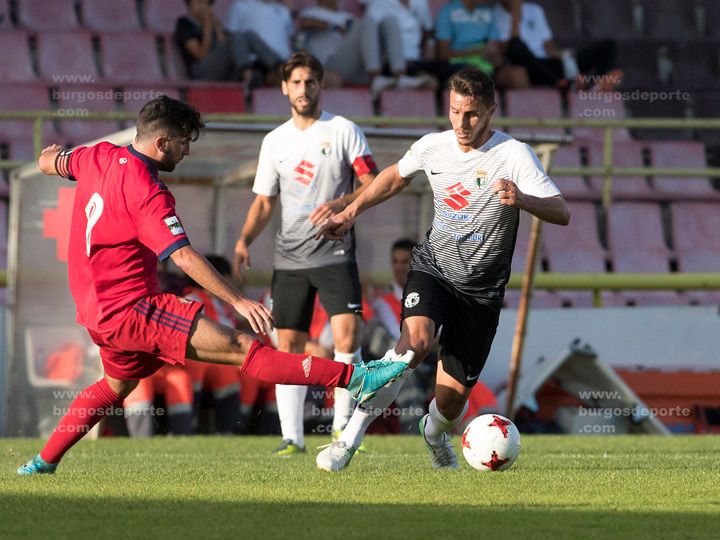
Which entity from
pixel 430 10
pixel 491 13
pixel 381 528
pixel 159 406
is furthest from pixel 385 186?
pixel 430 10

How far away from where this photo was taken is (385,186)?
7020 millimetres

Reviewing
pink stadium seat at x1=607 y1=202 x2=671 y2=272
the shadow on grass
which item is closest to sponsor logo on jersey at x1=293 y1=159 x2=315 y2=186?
the shadow on grass

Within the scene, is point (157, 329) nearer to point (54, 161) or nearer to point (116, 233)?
point (116, 233)

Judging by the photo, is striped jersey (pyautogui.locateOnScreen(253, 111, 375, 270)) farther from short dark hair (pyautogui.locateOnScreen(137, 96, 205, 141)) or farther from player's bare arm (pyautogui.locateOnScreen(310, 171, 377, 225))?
short dark hair (pyautogui.locateOnScreen(137, 96, 205, 141))

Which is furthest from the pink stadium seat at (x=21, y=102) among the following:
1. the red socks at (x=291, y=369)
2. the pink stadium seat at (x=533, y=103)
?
the red socks at (x=291, y=369)

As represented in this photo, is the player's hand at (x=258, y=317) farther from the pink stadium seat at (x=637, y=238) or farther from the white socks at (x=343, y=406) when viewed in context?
the pink stadium seat at (x=637, y=238)

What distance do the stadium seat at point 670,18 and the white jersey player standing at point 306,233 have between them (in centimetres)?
1064

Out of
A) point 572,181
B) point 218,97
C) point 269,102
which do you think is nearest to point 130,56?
point 218,97

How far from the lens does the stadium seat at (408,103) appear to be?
1470 centimetres

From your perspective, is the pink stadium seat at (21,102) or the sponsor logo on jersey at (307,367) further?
the pink stadium seat at (21,102)

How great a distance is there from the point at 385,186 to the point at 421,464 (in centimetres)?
151

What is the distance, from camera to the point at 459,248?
6809 millimetres

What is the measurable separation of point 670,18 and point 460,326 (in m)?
12.5

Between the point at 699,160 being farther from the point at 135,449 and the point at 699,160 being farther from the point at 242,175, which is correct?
the point at 135,449
